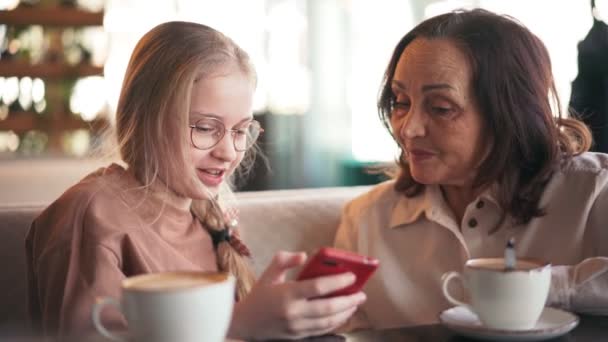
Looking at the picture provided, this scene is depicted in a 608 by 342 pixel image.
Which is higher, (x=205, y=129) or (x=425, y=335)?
(x=205, y=129)

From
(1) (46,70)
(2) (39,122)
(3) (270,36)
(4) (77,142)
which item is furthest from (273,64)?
(2) (39,122)

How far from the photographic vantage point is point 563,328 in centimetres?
Answer: 105

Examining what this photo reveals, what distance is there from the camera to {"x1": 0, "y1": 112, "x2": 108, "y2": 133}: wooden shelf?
4.59 m

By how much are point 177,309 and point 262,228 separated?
2.97ft

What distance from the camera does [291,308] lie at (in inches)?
39.4

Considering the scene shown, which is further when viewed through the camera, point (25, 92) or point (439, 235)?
point (25, 92)

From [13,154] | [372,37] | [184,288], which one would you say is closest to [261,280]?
[184,288]

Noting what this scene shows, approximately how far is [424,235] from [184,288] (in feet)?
3.02

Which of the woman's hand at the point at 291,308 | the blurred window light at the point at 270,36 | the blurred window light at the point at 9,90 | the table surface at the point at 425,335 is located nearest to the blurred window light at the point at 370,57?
the blurred window light at the point at 270,36

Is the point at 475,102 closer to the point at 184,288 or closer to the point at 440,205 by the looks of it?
the point at 440,205

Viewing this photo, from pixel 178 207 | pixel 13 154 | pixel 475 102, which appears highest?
pixel 475 102

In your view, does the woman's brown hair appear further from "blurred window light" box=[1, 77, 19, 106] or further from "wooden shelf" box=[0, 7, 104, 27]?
"blurred window light" box=[1, 77, 19, 106]

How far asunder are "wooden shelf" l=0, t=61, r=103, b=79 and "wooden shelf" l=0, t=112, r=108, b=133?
245 millimetres

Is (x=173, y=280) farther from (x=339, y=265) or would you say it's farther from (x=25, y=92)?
(x=25, y=92)
